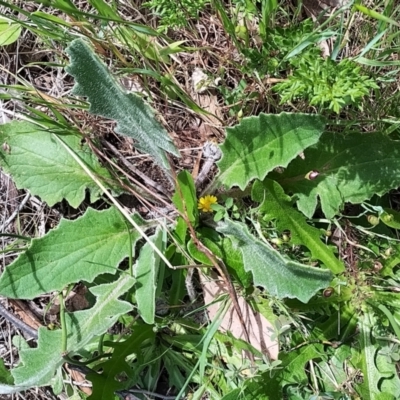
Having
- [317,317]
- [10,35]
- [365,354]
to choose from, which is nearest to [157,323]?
[317,317]

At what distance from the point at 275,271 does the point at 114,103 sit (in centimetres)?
63

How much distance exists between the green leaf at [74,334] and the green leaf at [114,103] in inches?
16.8

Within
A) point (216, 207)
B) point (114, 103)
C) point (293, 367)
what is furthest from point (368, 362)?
point (114, 103)

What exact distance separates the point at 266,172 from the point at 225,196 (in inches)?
7.3

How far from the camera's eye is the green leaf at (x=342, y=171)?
1725 millimetres

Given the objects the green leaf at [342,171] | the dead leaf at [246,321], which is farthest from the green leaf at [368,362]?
the green leaf at [342,171]

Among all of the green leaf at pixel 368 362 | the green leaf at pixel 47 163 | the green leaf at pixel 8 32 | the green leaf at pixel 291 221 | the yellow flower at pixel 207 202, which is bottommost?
the green leaf at pixel 368 362

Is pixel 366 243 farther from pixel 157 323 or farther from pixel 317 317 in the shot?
pixel 157 323

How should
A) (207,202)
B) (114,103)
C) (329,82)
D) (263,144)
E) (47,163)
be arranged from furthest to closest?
(47,163) → (207,202) → (263,144) → (114,103) → (329,82)

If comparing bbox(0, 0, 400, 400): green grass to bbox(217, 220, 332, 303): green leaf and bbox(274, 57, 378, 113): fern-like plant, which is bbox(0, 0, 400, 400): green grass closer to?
bbox(217, 220, 332, 303): green leaf

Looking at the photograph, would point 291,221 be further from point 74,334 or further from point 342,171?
point 74,334

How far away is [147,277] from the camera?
179 cm

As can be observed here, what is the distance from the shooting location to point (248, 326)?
1932 millimetres

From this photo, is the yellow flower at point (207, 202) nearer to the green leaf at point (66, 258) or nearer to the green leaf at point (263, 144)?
the green leaf at point (263, 144)
